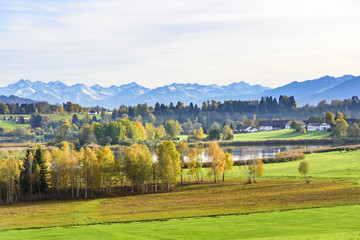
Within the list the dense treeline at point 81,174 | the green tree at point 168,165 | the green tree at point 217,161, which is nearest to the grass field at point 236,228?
the dense treeline at point 81,174

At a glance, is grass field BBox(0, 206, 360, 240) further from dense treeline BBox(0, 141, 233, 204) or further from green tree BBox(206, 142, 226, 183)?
green tree BBox(206, 142, 226, 183)

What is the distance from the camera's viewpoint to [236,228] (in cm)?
4131

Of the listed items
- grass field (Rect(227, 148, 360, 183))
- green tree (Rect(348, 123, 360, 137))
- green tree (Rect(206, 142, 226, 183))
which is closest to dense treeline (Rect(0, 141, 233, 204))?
green tree (Rect(206, 142, 226, 183))

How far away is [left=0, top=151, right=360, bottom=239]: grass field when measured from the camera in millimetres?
39844

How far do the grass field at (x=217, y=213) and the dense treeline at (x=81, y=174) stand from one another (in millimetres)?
5138

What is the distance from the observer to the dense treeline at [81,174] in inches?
2798

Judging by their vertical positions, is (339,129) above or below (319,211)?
above

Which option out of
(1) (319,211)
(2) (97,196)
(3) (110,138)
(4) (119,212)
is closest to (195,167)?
(2) (97,196)

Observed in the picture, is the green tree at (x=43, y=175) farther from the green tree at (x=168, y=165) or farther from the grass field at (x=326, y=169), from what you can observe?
the grass field at (x=326, y=169)

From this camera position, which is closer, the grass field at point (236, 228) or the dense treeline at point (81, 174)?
the grass field at point (236, 228)

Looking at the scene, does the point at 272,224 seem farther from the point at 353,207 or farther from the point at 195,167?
the point at 195,167

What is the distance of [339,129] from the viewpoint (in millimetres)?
175875

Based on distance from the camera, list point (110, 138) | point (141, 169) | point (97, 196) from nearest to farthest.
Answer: point (97, 196) < point (141, 169) < point (110, 138)

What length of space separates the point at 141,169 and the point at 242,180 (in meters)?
18.4
